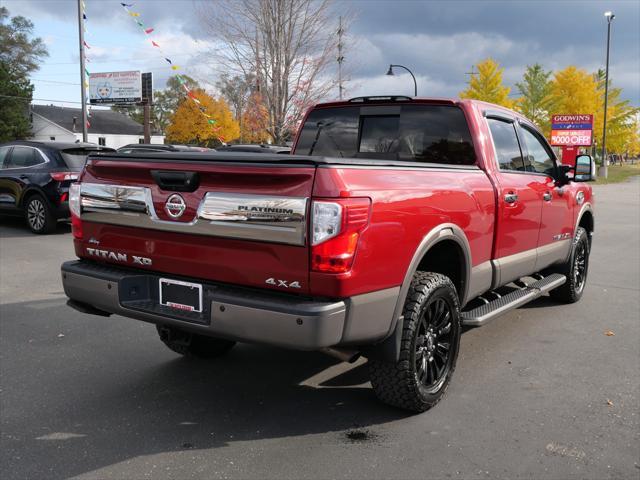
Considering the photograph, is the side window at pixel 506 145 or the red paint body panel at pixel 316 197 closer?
the red paint body panel at pixel 316 197

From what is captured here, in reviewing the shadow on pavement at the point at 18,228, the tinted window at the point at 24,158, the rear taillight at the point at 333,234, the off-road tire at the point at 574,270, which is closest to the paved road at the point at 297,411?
the off-road tire at the point at 574,270

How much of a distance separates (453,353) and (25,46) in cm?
7157

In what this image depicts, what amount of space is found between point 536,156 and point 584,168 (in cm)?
57

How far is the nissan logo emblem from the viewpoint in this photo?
3.14m

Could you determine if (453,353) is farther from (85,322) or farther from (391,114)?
(85,322)

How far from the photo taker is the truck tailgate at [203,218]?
2.81 m

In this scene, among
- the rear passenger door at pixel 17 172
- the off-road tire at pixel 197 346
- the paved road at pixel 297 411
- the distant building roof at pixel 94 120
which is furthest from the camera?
the distant building roof at pixel 94 120

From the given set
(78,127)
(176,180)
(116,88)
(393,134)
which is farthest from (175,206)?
(78,127)

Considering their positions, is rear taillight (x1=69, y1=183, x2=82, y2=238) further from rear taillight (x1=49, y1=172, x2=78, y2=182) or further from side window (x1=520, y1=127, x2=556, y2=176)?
rear taillight (x1=49, y1=172, x2=78, y2=182)

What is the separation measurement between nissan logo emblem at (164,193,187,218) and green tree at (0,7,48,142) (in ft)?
198

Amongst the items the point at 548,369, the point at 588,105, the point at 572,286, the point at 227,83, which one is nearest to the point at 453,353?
the point at 548,369

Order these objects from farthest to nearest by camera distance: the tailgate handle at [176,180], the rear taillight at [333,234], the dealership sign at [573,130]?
the dealership sign at [573,130], the tailgate handle at [176,180], the rear taillight at [333,234]

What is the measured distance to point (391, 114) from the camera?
4.65 meters

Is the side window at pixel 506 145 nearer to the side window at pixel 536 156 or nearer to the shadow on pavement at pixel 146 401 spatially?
the side window at pixel 536 156
